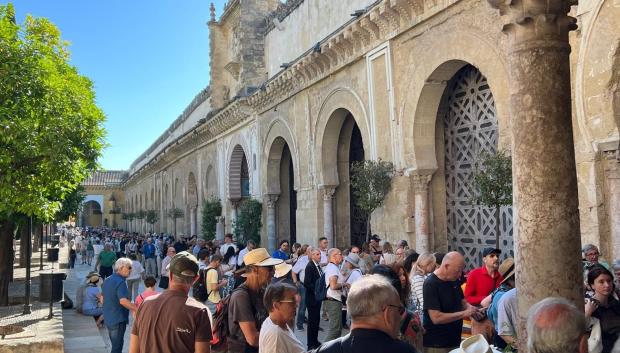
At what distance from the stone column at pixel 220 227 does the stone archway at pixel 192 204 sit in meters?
5.26

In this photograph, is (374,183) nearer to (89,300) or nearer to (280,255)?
(280,255)

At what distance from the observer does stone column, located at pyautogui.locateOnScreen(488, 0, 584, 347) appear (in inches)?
132

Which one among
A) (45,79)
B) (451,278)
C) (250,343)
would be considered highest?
(45,79)

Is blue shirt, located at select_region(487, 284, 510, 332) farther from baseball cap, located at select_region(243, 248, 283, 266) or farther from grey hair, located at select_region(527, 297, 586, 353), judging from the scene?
grey hair, located at select_region(527, 297, 586, 353)

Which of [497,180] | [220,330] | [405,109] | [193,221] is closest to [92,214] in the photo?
[193,221]

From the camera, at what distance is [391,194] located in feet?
37.0

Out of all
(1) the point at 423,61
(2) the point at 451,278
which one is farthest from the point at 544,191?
(1) the point at 423,61

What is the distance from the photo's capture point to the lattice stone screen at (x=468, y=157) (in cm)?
977

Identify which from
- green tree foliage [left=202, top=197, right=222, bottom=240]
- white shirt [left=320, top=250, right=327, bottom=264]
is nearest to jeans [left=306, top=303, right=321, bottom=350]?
white shirt [left=320, top=250, right=327, bottom=264]

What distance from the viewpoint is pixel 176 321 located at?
3.40 m

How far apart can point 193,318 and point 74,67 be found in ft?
43.1

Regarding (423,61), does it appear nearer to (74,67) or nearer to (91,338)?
(91,338)

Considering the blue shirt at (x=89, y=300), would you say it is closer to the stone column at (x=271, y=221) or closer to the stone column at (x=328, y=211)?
the stone column at (x=328, y=211)

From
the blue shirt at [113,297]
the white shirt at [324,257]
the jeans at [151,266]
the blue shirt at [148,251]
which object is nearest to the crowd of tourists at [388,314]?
the blue shirt at [113,297]
